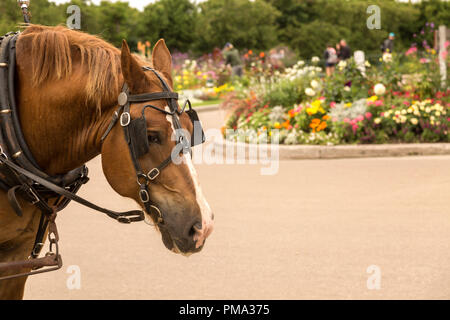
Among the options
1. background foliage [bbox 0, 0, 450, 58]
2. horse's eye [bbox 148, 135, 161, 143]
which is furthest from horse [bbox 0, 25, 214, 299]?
background foliage [bbox 0, 0, 450, 58]

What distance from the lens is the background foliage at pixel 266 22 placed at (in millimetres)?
51500

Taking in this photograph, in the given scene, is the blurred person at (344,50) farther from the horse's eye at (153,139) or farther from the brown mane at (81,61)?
the horse's eye at (153,139)

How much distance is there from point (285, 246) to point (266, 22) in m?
52.4

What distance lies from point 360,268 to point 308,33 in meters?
54.3

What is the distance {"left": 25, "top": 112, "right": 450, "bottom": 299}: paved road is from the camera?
5047 millimetres

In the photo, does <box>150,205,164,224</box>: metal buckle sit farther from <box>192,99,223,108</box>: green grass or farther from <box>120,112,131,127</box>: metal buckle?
<box>192,99,223,108</box>: green grass

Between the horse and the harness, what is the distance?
3 cm

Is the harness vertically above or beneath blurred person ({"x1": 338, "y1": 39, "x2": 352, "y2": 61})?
beneath

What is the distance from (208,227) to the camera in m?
2.69

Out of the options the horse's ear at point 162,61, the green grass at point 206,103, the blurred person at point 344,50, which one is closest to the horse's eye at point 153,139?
the horse's ear at point 162,61

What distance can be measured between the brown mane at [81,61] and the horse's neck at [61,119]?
0.04 meters

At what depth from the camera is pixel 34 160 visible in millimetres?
2889

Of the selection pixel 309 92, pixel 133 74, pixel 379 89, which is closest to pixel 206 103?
pixel 309 92

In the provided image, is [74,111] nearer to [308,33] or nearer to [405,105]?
[405,105]
